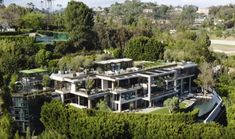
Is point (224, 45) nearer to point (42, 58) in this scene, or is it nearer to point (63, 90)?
point (42, 58)

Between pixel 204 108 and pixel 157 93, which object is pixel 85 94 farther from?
pixel 204 108

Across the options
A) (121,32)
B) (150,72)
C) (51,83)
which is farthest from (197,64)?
(51,83)

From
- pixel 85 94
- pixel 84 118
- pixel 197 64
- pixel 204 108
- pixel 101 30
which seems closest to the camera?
pixel 84 118

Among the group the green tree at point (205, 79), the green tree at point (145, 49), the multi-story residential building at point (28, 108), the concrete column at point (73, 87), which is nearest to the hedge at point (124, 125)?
the multi-story residential building at point (28, 108)

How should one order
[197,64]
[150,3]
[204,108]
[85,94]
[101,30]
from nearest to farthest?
[85,94]
[204,108]
[197,64]
[101,30]
[150,3]

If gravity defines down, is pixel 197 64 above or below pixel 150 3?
below

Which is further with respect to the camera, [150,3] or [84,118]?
[150,3]

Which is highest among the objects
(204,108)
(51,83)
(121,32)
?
(121,32)
